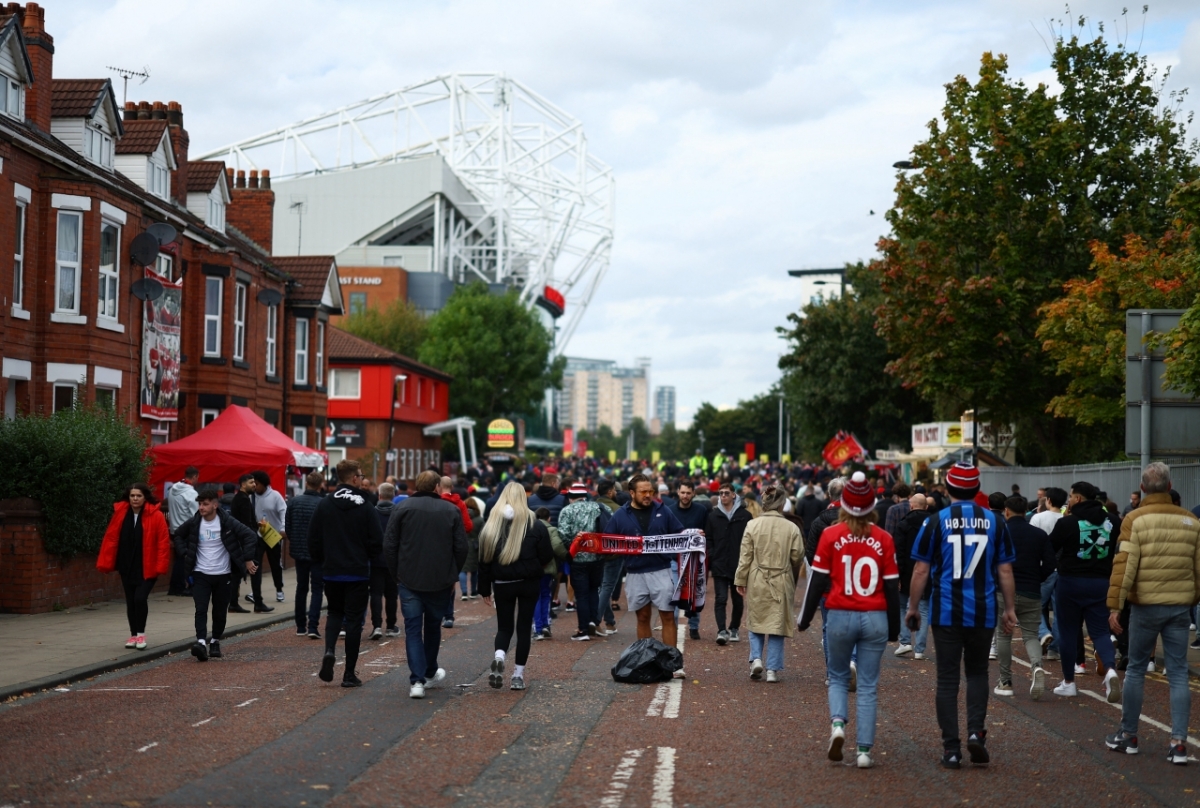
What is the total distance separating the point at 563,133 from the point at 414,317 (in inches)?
1082

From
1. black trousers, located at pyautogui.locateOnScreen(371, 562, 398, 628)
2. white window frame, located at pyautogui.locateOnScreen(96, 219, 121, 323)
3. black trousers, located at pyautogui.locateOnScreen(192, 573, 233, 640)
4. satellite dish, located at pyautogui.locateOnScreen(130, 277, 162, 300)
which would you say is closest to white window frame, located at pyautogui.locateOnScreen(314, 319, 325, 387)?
satellite dish, located at pyautogui.locateOnScreen(130, 277, 162, 300)

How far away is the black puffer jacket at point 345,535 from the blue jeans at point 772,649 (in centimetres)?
366

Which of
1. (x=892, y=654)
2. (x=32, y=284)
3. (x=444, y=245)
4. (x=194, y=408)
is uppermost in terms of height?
(x=444, y=245)

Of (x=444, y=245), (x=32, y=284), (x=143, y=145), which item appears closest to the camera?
(x=32, y=284)

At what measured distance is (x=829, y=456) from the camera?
40.8 meters

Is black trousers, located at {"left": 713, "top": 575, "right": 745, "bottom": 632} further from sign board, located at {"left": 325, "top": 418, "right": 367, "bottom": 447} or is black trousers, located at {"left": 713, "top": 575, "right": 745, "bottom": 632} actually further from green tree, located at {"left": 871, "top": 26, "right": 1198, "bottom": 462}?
sign board, located at {"left": 325, "top": 418, "right": 367, "bottom": 447}

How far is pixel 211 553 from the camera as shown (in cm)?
1380

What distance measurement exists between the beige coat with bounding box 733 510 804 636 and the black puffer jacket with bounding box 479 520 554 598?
2127 mm

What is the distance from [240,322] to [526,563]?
23.4m

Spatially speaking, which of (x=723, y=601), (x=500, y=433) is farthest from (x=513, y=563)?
(x=500, y=433)

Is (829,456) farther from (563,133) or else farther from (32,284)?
(563,133)

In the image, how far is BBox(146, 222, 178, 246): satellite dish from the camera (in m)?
25.7

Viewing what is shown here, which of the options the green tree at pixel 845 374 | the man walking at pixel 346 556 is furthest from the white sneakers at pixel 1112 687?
the green tree at pixel 845 374

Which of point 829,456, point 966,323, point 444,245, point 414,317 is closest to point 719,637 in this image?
point 966,323
